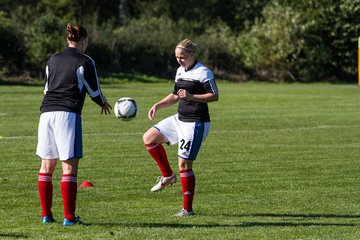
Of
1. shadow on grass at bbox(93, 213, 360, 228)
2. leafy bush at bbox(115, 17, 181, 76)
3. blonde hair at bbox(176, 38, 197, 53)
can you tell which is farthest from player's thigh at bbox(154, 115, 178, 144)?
leafy bush at bbox(115, 17, 181, 76)

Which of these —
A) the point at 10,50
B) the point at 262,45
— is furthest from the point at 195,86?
the point at 262,45

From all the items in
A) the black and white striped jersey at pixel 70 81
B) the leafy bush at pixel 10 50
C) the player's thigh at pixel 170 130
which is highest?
the black and white striped jersey at pixel 70 81

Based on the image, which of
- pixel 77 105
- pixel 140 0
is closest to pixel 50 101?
pixel 77 105

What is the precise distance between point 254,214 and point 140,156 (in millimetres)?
6442

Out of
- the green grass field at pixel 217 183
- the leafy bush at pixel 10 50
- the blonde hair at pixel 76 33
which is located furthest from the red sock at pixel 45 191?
the leafy bush at pixel 10 50

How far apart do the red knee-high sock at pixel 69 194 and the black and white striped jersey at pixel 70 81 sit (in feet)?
2.34

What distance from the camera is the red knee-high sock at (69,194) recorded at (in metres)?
9.81

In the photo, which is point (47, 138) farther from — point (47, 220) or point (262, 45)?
point (262, 45)

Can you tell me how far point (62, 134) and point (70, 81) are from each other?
1.85ft

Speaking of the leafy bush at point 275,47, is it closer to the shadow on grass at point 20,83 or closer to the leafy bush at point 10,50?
the leafy bush at point 10,50

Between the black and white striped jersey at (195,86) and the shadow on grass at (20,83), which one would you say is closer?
the black and white striped jersey at (195,86)

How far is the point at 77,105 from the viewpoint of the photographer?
980cm

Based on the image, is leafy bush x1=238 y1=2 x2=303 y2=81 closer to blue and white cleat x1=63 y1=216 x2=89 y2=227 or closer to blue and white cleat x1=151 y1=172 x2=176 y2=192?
blue and white cleat x1=151 y1=172 x2=176 y2=192

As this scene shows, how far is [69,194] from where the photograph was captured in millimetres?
A: 9820
